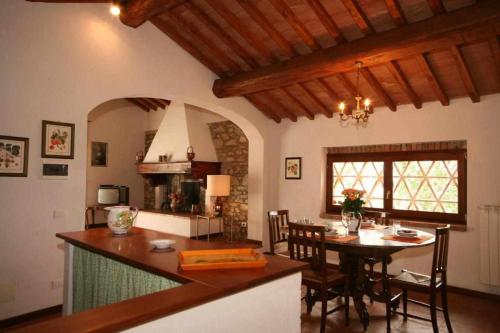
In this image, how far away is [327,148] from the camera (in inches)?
223

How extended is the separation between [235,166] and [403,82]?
354 centimetres

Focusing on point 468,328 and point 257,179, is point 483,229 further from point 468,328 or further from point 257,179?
point 257,179

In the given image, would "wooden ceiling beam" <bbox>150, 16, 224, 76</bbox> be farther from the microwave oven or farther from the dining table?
the microwave oven

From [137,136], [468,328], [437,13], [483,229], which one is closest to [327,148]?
[483,229]

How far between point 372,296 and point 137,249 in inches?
92.7

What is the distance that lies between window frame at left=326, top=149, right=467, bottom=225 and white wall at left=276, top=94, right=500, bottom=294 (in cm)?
13

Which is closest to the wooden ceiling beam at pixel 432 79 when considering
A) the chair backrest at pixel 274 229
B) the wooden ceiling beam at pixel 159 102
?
the chair backrest at pixel 274 229

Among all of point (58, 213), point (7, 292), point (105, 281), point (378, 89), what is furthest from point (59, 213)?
point (378, 89)

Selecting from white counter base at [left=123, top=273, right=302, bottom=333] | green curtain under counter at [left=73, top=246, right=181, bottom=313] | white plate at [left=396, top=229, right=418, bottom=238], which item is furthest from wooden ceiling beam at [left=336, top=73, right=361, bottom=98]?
green curtain under counter at [left=73, top=246, right=181, bottom=313]

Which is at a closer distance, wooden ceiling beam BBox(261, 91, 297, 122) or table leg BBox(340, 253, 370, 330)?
table leg BBox(340, 253, 370, 330)

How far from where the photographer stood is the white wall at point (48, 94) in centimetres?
332

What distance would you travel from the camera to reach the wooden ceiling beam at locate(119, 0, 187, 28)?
3.61 meters

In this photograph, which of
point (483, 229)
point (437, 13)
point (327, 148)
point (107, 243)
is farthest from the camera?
point (327, 148)

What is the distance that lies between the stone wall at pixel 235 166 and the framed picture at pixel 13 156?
391cm
